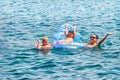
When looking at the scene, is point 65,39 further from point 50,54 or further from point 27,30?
point 27,30

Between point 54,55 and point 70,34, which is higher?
point 70,34

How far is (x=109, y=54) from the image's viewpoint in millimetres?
19578

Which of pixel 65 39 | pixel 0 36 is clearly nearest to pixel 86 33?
pixel 65 39

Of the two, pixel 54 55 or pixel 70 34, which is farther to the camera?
pixel 70 34

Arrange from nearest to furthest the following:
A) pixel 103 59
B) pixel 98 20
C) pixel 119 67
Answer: pixel 119 67
pixel 103 59
pixel 98 20

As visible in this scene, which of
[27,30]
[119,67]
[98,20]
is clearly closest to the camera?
[119,67]

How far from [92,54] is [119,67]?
8.72 ft

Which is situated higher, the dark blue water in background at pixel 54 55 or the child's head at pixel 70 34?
the child's head at pixel 70 34

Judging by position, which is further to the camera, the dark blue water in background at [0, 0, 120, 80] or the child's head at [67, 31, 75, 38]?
the child's head at [67, 31, 75, 38]

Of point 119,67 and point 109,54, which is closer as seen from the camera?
point 119,67

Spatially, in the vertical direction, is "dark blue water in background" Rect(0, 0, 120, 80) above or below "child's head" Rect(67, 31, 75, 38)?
below

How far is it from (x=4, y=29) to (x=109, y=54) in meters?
11.9

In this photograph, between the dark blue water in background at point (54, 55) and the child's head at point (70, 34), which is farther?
the child's head at point (70, 34)

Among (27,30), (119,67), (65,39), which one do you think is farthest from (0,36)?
(119,67)
